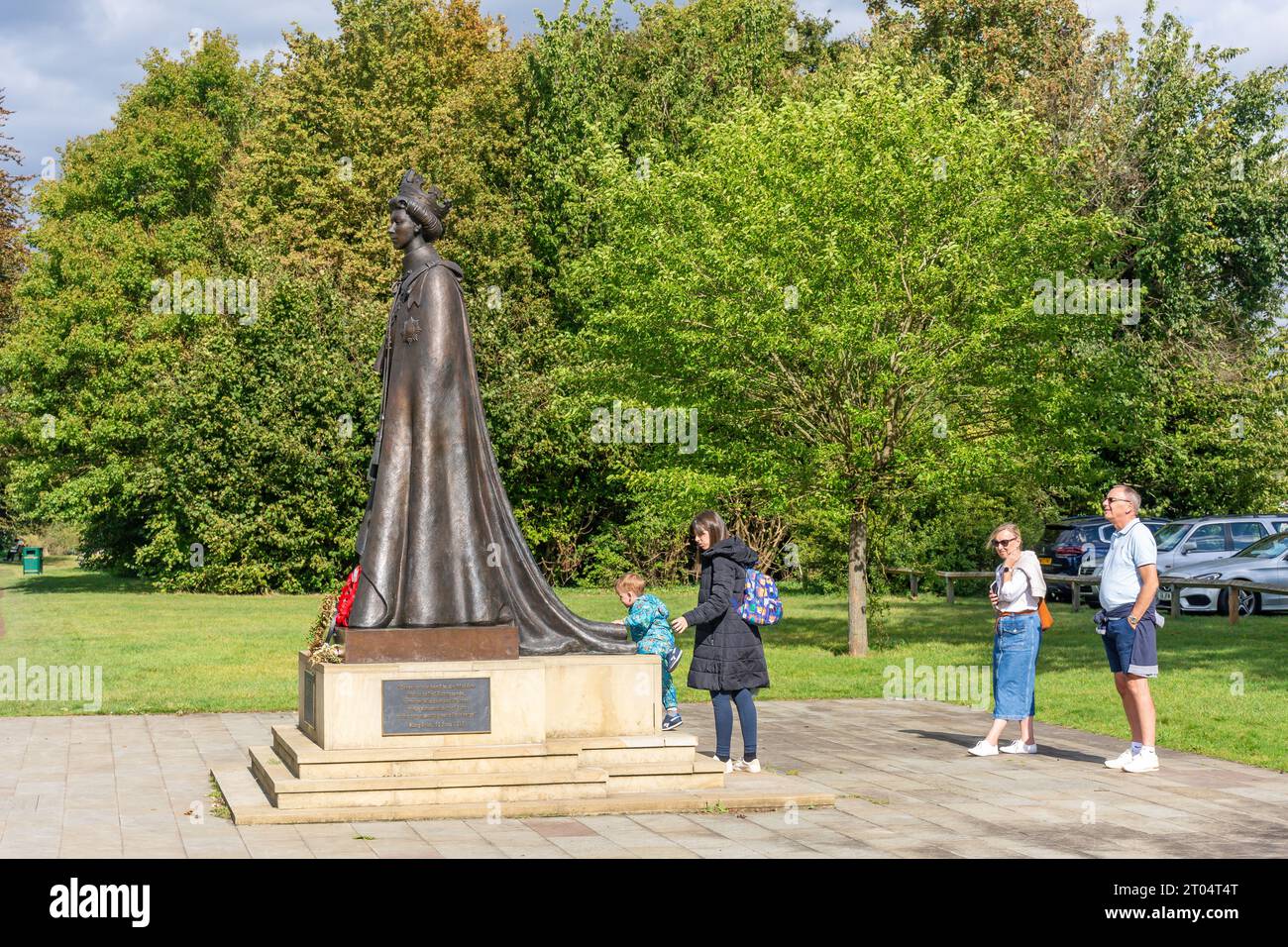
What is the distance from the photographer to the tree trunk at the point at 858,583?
21797 millimetres

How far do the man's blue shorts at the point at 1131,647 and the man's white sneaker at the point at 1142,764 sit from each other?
625 mm

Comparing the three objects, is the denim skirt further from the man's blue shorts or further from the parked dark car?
the parked dark car

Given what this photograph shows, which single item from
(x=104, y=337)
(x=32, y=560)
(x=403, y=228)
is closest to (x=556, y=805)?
(x=403, y=228)

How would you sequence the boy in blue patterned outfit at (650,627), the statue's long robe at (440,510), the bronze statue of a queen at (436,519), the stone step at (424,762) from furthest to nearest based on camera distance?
the boy in blue patterned outfit at (650,627) < the statue's long robe at (440,510) < the bronze statue of a queen at (436,519) < the stone step at (424,762)

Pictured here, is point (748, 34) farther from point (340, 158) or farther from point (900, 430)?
point (900, 430)

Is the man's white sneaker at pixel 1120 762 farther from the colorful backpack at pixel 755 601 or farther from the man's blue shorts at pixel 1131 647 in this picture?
the colorful backpack at pixel 755 601

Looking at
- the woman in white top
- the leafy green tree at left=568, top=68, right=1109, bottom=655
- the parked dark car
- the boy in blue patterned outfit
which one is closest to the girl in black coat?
the boy in blue patterned outfit

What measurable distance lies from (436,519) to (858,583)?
41.8 feet

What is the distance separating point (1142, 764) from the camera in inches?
442

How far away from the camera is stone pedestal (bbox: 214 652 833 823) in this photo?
30.1ft

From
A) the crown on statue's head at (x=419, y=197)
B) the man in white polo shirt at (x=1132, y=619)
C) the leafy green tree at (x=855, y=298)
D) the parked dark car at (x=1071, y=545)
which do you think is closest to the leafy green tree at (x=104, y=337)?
the leafy green tree at (x=855, y=298)

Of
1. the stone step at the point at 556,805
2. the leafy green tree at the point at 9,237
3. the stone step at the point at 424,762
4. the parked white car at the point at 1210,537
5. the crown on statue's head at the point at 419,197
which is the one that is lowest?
the stone step at the point at 556,805

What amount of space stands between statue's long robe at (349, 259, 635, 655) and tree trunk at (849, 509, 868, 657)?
11.7 metres

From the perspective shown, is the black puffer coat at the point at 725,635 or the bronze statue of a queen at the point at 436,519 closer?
the bronze statue of a queen at the point at 436,519
